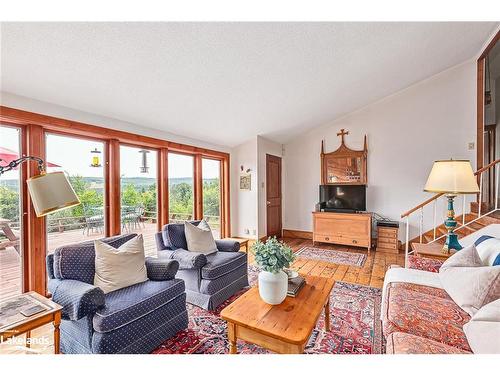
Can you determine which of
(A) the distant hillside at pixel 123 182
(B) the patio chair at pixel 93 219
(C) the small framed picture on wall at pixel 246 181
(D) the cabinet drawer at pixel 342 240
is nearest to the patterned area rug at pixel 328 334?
(B) the patio chair at pixel 93 219

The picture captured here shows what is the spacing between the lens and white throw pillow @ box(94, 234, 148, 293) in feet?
6.38

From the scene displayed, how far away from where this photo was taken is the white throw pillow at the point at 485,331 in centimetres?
117

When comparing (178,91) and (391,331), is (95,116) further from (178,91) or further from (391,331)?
(391,331)

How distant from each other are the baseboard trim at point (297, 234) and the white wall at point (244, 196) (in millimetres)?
1253

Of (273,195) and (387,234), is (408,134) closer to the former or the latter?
(387,234)

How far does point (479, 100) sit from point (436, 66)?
0.99 metres

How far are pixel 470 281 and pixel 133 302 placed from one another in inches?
92.8

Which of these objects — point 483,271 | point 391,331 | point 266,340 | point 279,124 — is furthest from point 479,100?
point 266,340

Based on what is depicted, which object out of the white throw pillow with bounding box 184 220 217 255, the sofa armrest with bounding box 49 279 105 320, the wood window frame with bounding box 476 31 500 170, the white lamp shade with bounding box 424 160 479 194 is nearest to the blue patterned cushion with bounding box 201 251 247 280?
the white throw pillow with bounding box 184 220 217 255

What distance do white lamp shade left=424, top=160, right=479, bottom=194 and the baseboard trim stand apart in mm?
3459

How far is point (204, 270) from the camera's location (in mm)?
2471

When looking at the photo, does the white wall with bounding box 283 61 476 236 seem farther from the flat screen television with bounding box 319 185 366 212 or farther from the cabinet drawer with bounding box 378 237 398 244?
the cabinet drawer with bounding box 378 237 398 244

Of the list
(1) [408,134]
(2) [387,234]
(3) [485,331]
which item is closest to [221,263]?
(3) [485,331]

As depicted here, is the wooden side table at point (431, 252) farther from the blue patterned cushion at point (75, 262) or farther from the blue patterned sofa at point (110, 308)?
the blue patterned cushion at point (75, 262)
